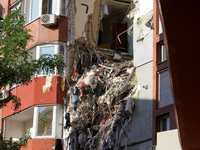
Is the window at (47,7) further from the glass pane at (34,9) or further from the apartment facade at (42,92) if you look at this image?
the glass pane at (34,9)

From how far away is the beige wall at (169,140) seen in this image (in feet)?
34.2

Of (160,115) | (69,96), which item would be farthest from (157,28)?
(69,96)

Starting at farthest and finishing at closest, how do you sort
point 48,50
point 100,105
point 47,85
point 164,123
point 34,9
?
1. point 34,9
2. point 48,50
3. point 47,85
4. point 100,105
5. point 164,123

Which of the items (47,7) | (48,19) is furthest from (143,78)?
Result: (47,7)

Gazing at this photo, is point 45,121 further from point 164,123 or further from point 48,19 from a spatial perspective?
point 164,123

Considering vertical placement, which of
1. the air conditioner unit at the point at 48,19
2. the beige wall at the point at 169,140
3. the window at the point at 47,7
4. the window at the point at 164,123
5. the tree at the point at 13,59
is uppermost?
the window at the point at 47,7

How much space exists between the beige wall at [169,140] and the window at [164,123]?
4.12m

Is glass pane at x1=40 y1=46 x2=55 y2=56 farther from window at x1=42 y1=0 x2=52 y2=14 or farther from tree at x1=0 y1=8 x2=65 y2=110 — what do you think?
tree at x1=0 y1=8 x2=65 y2=110

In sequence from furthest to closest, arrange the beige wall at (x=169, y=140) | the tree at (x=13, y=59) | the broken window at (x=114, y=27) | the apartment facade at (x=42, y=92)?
the broken window at (x=114, y=27) < the apartment facade at (x=42, y=92) < the tree at (x=13, y=59) < the beige wall at (x=169, y=140)

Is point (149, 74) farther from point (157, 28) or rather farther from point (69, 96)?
point (69, 96)

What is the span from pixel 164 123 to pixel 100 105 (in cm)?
398

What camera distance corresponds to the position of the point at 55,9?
73.7 ft

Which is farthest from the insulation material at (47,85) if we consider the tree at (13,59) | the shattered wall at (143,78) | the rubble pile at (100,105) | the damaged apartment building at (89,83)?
the tree at (13,59)

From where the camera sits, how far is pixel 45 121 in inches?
829
